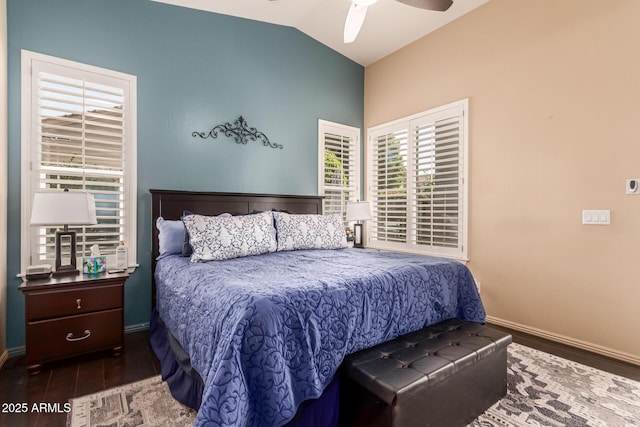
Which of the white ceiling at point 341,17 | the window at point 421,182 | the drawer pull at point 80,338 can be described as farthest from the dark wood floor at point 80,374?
the white ceiling at point 341,17

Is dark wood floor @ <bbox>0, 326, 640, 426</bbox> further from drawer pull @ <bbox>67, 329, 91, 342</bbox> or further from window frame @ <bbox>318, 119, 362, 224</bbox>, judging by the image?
window frame @ <bbox>318, 119, 362, 224</bbox>

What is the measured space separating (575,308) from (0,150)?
4765 mm

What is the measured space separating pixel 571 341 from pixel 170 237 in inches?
143

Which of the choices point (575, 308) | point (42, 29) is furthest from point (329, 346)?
point (42, 29)

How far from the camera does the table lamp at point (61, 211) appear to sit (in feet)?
7.38

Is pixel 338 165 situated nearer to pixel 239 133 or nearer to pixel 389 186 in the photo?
pixel 389 186

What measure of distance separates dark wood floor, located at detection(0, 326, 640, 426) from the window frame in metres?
2.74

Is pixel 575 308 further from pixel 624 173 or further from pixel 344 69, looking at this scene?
pixel 344 69

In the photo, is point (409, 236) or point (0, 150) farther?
point (409, 236)

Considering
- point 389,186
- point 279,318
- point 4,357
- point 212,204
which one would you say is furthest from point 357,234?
point 4,357

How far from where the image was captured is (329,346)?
1.56 meters

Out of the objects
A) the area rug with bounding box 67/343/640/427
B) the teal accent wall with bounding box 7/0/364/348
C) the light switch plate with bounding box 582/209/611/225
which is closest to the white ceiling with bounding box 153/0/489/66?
the teal accent wall with bounding box 7/0/364/348

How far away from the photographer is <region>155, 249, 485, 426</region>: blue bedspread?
1299mm

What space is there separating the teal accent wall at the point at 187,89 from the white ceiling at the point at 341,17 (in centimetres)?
13
